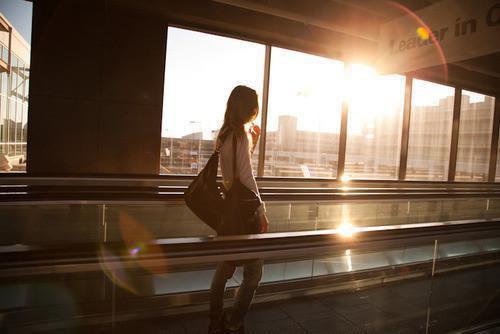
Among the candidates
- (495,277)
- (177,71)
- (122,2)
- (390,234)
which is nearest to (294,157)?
(177,71)

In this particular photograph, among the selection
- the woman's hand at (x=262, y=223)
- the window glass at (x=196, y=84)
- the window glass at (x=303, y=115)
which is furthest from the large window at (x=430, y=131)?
the woman's hand at (x=262, y=223)

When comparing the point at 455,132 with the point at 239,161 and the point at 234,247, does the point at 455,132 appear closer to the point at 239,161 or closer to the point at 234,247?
the point at 239,161

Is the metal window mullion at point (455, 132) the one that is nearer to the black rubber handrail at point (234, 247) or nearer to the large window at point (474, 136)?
the large window at point (474, 136)

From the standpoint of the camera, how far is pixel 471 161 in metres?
11.9

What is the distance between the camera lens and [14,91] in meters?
5.88

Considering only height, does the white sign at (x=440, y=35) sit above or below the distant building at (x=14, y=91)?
above

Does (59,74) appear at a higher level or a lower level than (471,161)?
higher

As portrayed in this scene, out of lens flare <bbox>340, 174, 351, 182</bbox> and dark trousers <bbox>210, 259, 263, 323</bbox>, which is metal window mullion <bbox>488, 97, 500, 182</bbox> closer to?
lens flare <bbox>340, 174, 351, 182</bbox>

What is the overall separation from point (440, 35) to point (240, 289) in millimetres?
4701

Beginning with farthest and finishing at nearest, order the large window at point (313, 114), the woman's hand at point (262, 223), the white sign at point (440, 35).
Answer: the large window at point (313, 114), the white sign at point (440, 35), the woman's hand at point (262, 223)

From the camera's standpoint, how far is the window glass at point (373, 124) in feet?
29.7

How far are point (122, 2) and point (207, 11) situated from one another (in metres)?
1.49

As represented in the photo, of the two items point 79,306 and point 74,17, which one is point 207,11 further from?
point 79,306

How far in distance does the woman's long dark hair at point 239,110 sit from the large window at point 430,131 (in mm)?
9188
